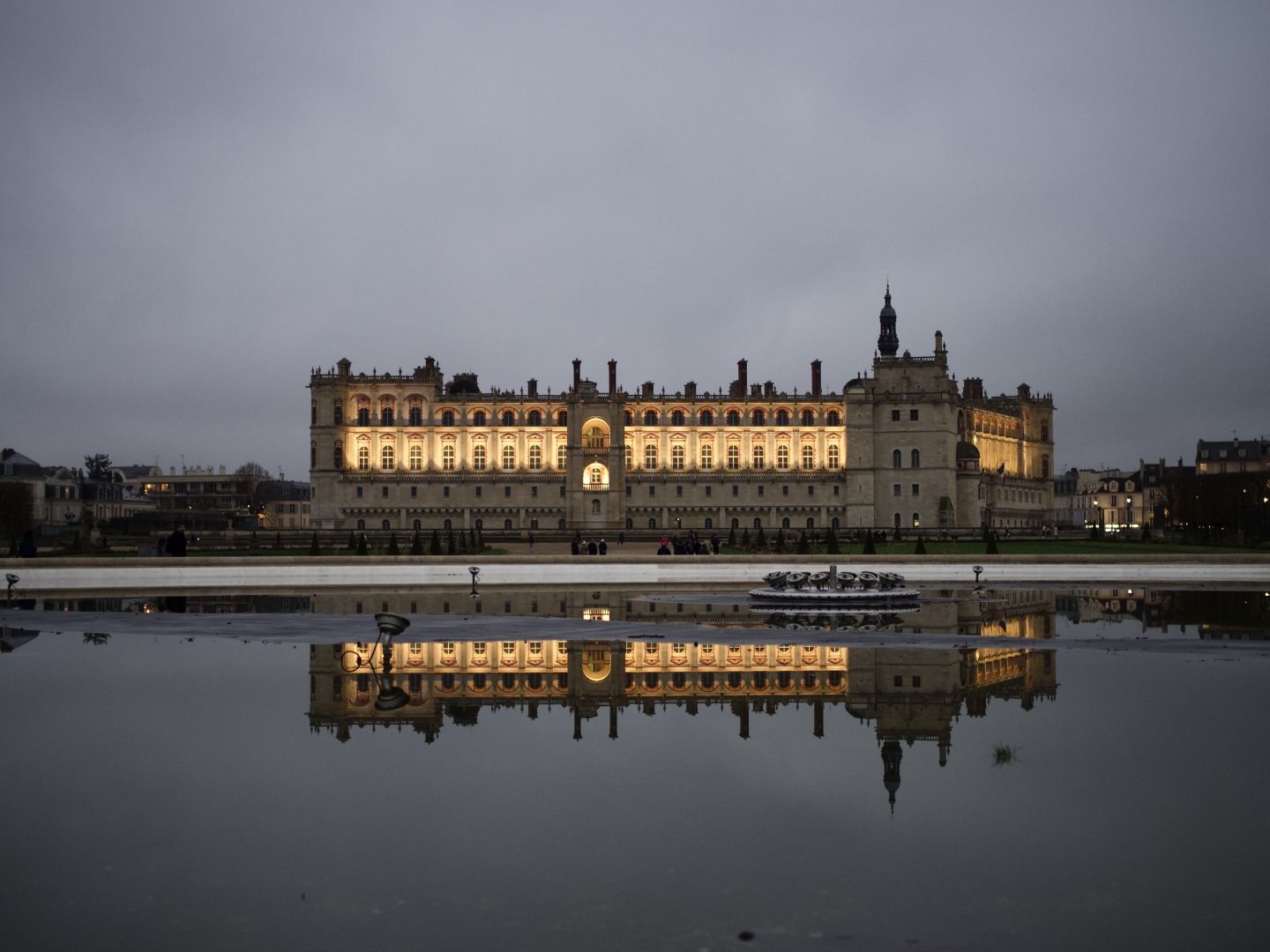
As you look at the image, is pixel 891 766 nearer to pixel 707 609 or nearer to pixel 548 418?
pixel 707 609

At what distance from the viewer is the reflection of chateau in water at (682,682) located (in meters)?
11.6

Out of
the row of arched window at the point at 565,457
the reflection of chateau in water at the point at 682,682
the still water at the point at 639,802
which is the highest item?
the row of arched window at the point at 565,457

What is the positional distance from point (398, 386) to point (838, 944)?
81.6m

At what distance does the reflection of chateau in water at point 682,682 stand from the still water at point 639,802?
0.07 meters

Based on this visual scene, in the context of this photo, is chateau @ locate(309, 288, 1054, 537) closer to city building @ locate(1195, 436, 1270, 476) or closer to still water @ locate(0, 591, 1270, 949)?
city building @ locate(1195, 436, 1270, 476)

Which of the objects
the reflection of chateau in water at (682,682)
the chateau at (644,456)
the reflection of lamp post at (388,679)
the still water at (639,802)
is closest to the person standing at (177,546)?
the reflection of chateau in water at (682,682)

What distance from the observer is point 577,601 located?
1065 inches

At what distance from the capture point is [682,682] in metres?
13.7

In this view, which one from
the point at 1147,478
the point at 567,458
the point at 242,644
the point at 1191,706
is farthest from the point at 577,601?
the point at 1147,478

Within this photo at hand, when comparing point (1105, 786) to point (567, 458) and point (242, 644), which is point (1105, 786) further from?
point (567, 458)

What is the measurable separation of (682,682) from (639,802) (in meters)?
5.02

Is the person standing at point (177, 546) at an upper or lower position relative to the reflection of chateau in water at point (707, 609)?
upper

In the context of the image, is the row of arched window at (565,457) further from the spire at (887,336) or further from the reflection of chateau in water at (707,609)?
the reflection of chateau in water at (707,609)

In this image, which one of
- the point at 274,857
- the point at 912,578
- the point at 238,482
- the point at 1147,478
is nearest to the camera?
the point at 274,857
